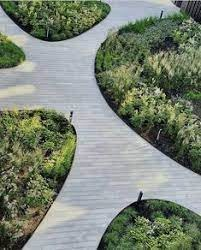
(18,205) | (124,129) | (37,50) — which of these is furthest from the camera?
(37,50)

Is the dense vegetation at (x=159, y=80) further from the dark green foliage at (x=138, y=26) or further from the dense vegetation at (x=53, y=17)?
the dense vegetation at (x=53, y=17)

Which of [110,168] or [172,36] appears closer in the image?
[110,168]

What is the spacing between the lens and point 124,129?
18484 millimetres

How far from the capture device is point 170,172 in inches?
677

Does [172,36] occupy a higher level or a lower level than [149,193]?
higher

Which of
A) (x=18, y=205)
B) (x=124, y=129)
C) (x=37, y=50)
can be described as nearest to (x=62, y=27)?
(x=37, y=50)

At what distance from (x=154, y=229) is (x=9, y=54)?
9.49 meters

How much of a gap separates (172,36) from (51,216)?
12552mm

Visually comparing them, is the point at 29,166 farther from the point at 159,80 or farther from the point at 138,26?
the point at 138,26

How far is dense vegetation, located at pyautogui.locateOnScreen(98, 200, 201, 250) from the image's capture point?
46.7 ft

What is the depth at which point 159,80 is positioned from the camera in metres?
20.9

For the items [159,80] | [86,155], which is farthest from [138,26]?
[86,155]

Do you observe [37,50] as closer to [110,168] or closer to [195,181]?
[110,168]

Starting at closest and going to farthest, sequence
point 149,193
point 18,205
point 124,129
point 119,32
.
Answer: point 18,205 < point 149,193 < point 124,129 < point 119,32
